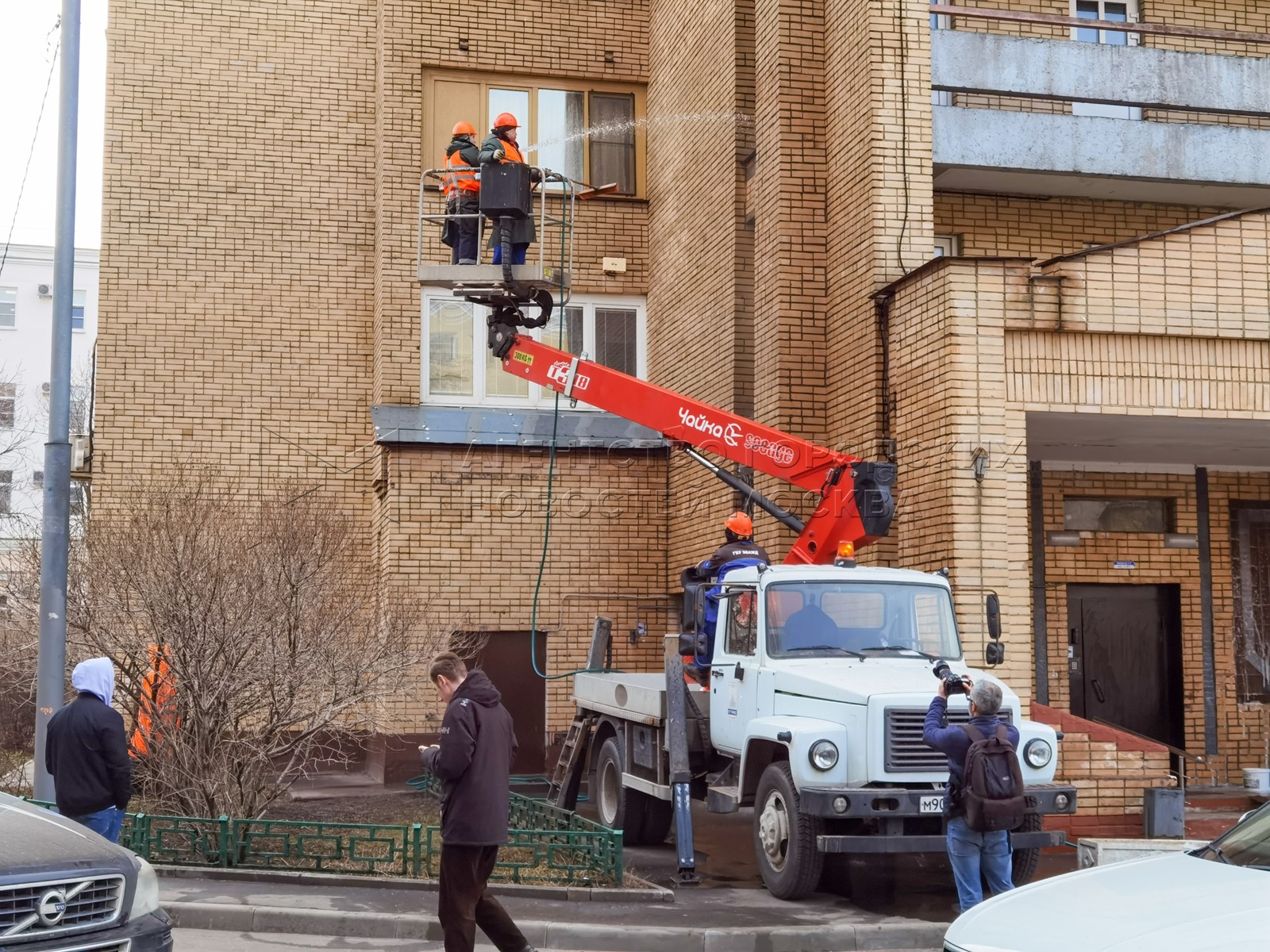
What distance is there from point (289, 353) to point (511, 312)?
23.3 ft

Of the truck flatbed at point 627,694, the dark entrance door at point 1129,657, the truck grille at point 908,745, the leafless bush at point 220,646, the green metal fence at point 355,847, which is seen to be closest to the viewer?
the truck grille at point 908,745

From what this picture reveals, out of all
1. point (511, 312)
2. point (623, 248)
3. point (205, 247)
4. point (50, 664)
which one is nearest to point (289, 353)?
point (205, 247)

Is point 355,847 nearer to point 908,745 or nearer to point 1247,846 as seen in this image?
point 908,745

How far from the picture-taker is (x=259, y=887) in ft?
32.2

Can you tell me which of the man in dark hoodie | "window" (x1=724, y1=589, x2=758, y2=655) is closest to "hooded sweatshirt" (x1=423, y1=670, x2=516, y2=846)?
the man in dark hoodie

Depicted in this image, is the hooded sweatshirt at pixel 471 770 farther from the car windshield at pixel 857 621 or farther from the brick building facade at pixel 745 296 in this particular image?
the brick building facade at pixel 745 296

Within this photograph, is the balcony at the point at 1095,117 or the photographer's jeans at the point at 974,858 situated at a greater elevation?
the balcony at the point at 1095,117

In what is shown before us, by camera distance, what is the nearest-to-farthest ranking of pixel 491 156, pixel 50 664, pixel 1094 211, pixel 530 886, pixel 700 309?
pixel 530 886, pixel 50 664, pixel 491 156, pixel 1094 211, pixel 700 309

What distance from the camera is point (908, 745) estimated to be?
31.2ft

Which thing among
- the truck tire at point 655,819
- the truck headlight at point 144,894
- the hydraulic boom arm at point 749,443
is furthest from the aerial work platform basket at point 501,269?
the truck headlight at point 144,894

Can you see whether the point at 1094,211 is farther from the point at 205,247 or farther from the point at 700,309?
the point at 205,247

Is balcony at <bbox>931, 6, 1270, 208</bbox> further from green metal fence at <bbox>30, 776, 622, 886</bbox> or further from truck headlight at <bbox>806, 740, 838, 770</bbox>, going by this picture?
green metal fence at <bbox>30, 776, 622, 886</bbox>

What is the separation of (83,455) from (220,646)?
938 centimetres

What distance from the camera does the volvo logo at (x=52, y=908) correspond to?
554cm
